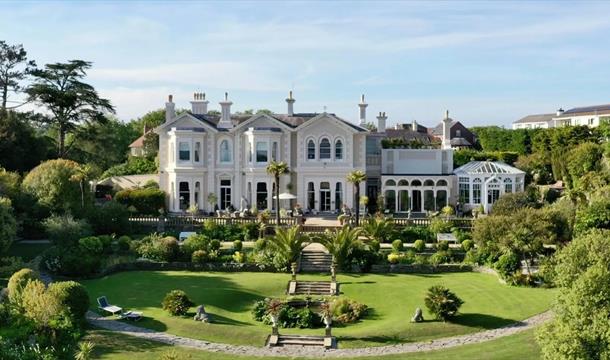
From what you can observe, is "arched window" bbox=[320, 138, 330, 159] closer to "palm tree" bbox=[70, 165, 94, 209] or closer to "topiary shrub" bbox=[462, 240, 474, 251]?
"topiary shrub" bbox=[462, 240, 474, 251]

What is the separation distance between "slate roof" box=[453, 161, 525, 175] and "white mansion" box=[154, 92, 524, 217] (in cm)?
18

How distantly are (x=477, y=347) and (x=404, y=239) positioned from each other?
1840 centimetres

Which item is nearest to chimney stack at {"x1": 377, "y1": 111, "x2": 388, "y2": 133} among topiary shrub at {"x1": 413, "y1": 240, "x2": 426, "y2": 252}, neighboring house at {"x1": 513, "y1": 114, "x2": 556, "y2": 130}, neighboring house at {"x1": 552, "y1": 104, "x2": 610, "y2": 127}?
topiary shrub at {"x1": 413, "y1": 240, "x2": 426, "y2": 252}

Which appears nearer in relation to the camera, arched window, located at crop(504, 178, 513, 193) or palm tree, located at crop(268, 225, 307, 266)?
palm tree, located at crop(268, 225, 307, 266)

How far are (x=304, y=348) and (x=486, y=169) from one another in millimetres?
31086

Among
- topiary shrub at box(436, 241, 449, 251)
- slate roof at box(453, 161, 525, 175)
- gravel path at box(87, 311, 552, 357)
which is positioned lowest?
gravel path at box(87, 311, 552, 357)

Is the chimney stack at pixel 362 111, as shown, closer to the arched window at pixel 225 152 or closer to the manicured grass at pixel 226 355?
the arched window at pixel 225 152

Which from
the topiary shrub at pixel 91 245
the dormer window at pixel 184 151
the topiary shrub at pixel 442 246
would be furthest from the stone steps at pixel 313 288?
the dormer window at pixel 184 151

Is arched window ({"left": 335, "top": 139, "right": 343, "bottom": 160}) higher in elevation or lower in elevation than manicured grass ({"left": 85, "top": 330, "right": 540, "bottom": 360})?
higher

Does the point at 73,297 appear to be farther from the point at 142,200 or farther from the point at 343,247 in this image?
the point at 142,200

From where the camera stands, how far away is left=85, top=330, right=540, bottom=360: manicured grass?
2205cm

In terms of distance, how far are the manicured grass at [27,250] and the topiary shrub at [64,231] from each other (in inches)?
61.8

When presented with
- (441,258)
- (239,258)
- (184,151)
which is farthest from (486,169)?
(239,258)

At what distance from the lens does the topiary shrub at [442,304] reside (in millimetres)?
26031
